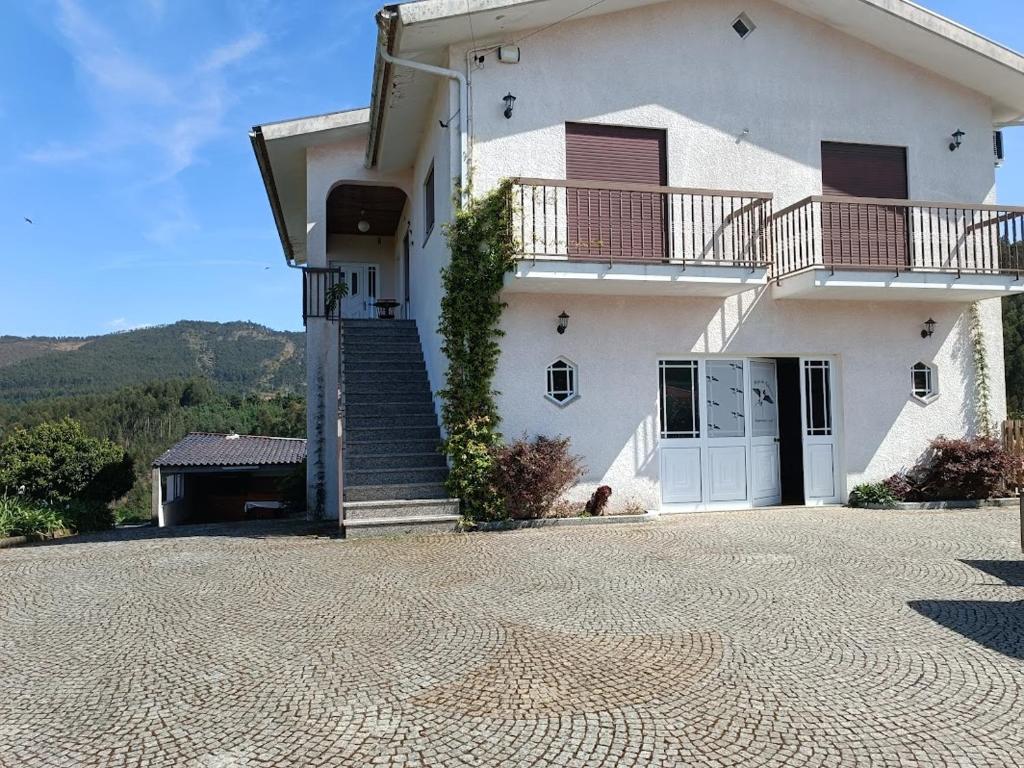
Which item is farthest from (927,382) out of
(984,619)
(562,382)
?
(984,619)

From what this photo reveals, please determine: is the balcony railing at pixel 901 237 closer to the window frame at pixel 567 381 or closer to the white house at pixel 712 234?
the white house at pixel 712 234

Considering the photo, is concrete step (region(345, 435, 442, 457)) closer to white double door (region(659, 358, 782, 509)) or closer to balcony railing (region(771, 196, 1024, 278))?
white double door (region(659, 358, 782, 509))

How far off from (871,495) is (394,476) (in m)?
6.78

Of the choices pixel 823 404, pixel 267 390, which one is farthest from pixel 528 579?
pixel 267 390

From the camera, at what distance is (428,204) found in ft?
37.6

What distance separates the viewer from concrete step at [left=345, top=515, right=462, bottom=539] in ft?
26.2

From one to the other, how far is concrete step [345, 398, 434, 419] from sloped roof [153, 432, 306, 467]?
1385 cm

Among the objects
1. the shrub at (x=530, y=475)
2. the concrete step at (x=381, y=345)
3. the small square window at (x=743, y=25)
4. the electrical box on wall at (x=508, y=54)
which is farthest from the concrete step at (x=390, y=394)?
the small square window at (x=743, y=25)

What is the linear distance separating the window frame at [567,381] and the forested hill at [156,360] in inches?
2636

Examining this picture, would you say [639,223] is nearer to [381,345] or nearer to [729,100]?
[729,100]

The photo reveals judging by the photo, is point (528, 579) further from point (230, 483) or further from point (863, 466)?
point (230, 483)

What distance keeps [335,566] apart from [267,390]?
72.4 m

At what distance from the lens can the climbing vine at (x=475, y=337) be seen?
8.54 m

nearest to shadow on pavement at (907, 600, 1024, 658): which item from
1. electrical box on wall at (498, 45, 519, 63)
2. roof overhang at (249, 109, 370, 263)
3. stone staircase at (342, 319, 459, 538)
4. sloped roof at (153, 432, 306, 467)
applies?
stone staircase at (342, 319, 459, 538)
